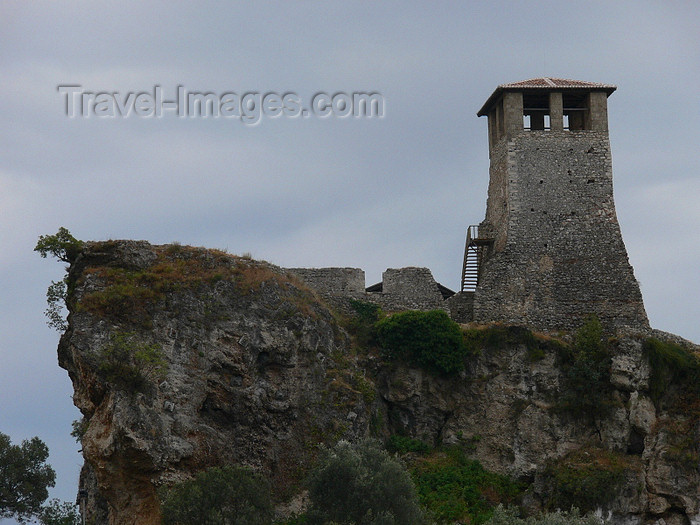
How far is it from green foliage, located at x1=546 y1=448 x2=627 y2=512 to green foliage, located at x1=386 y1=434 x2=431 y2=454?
16.2 feet

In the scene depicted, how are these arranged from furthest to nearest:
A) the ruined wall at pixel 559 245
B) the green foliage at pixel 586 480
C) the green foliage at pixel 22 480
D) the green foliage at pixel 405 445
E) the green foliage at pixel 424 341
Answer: the green foliage at pixel 22 480, the ruined wall at pixel 559 245, the green foliage at pixel 424 341, the green foliage at pixel 405 445, the green foliage at pixel 586 480

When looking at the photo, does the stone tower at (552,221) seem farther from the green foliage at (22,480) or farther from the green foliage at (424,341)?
the green foliage at (22,480)

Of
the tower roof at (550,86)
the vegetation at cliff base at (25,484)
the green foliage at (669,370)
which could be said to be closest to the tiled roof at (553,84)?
the tower roof at (550,86)

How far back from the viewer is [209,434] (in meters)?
44.1

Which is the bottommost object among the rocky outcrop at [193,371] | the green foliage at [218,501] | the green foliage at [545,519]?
the green foliage at [545,519]

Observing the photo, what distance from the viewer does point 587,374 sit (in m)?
49.4

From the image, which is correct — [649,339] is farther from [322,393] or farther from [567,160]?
[322,393]

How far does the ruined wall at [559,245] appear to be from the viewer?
170ft

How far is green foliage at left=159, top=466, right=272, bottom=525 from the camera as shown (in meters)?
39.9

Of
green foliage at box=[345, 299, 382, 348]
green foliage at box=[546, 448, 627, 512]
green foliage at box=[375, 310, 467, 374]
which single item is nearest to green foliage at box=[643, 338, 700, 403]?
green foliage at box=[546, 448, 627, 512]

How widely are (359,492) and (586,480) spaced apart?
388 inches

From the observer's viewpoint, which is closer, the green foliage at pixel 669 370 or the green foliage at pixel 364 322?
the green foliage at pixel 669 370

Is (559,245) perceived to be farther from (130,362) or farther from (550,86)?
(130,362)

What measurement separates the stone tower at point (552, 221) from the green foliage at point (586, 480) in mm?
6342
